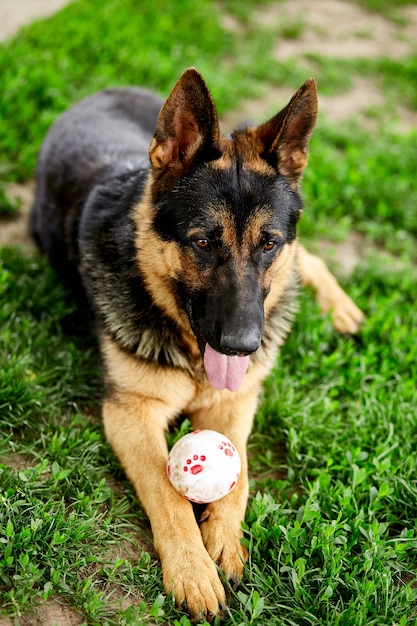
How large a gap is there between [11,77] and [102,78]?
1008mm

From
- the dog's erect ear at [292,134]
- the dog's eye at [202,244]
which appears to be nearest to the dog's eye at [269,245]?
the dog's eye at [202,244]

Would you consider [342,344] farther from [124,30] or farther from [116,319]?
[124,30]

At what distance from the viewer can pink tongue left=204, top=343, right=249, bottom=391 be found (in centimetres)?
340

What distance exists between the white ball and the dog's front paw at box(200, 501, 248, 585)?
9 centimetres

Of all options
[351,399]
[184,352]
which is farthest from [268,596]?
[351,399]

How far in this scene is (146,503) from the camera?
125 inches

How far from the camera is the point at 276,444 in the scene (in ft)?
12.8

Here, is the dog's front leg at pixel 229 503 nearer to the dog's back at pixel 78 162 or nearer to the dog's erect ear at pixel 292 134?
the dog's erect ear at pixel 292 134

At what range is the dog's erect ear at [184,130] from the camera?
3125 mm

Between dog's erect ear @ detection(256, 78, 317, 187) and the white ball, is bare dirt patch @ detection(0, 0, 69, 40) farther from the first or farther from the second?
the white ball

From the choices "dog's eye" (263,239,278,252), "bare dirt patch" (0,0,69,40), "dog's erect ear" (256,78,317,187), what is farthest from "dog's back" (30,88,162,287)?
"bare dirt patch" (0,0,69,40)

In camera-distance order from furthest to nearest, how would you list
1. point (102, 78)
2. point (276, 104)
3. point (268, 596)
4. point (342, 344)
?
point (276, 104), point (102, 78), point (342, 344), point (268, 596)

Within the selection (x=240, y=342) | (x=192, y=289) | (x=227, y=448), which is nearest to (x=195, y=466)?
(x=227, y=448)

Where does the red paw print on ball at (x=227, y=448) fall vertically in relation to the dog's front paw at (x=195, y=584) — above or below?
above
